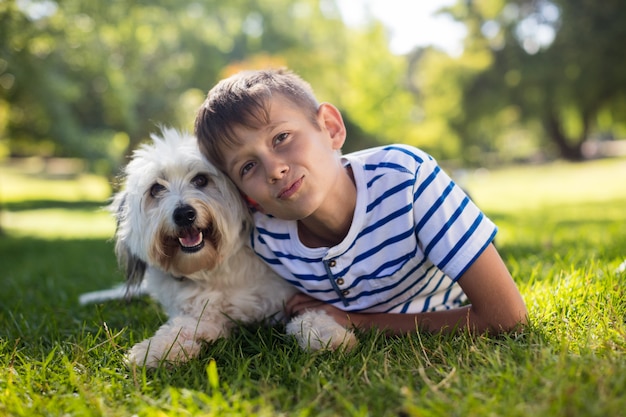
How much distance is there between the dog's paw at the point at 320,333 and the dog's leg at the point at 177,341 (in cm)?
38

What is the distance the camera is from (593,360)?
1.93m

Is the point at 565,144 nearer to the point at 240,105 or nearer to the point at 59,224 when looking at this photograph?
the point at 59,224

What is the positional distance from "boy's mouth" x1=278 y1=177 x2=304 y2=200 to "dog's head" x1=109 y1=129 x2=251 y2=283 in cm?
41

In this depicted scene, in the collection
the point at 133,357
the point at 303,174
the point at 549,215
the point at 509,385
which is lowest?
the point at 549,215

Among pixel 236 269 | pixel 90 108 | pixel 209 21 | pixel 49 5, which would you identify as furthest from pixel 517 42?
pixel 236 269

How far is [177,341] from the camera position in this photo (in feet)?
8.27

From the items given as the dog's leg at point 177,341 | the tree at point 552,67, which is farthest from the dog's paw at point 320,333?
the tree at point 552,67

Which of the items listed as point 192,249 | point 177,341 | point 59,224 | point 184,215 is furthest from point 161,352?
point 59,224

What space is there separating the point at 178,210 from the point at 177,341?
1.99 ft

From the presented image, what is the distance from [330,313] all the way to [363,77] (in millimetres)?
28151

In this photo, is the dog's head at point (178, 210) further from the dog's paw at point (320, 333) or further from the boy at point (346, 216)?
the dog's paw at point (320, 333)

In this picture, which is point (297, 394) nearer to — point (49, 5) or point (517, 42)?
point (49, 5)

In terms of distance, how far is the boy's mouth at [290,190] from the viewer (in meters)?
2.54

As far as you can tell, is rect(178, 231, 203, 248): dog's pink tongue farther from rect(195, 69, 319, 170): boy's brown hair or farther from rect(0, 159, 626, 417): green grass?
rect(0, 159, 626, 417): green grass
